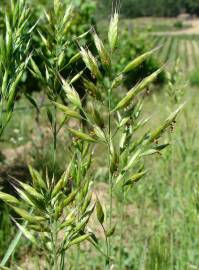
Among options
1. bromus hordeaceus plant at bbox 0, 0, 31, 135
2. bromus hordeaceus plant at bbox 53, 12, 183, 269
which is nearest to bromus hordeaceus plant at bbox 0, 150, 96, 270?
bromus hordeaceus plant at bbox 53, 12, 183, 269

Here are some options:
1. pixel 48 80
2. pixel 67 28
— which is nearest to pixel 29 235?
pixel 48 80

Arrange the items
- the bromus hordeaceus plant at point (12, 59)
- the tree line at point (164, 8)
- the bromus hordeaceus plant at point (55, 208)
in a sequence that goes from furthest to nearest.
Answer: the tree line at point (164, 8), the bromus hordeaceus plant at point (12, 59), the bromus hordeaceus plant at point (55, 208)

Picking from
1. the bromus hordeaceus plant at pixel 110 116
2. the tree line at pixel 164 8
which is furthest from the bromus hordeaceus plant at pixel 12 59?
the tree line at pixel 164 8

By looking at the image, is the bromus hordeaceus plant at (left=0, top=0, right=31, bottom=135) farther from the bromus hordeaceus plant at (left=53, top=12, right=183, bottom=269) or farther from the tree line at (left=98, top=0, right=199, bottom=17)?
the tree line at (left=98, top=0, right=199, bottom=17)

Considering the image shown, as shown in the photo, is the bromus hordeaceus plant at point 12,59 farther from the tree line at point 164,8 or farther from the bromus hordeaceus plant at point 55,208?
the tree line at point 164,8

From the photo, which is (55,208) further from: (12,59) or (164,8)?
(164,8)

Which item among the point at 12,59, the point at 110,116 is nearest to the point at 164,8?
the point at 12,59

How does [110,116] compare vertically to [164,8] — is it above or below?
below

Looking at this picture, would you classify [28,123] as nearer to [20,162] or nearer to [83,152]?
[20,162]
